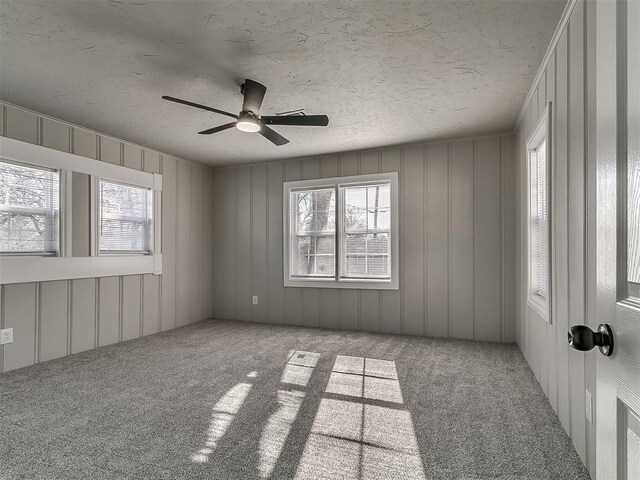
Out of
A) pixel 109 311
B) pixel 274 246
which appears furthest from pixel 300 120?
pixel 109 311

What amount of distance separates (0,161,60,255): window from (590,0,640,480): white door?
4211mm

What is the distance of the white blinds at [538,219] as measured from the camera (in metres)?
2.89

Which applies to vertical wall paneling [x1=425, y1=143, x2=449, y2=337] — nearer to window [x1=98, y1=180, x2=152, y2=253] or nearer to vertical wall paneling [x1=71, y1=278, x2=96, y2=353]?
window [x1=98, y1=180, x2=152, y2=253]

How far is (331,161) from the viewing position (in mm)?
5070

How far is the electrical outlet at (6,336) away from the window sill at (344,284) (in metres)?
3.04

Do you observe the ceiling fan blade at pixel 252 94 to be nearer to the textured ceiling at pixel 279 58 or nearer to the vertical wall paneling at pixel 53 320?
the textured ceiling at pixel 279 58

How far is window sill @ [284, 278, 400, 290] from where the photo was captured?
469cm

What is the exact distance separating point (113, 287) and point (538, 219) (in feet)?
14.6

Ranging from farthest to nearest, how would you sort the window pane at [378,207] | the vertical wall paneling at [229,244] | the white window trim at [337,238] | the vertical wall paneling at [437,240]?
1. the vertical wall paneling at [229,244]
2. the window pane at [378,207]
3. the white window trim at [337,238]
4. the vertical wall paneling at [437,240]

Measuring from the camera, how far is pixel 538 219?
3.12 meters

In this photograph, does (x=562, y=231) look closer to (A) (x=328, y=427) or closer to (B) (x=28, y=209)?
(A) (x=328, y=427)

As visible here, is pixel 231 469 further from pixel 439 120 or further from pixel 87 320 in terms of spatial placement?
pixel 439 120

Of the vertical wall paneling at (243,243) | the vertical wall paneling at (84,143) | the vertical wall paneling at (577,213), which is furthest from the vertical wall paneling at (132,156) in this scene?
the vertical wall paneling at (577,213)

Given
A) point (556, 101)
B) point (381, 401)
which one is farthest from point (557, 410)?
point (556, 101)
